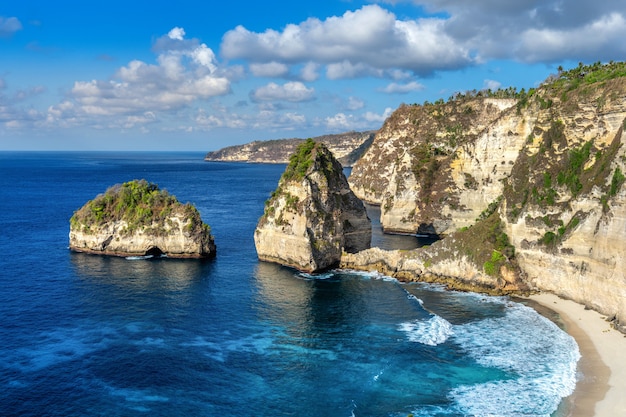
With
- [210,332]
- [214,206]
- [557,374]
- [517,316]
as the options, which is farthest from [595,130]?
[214,206]

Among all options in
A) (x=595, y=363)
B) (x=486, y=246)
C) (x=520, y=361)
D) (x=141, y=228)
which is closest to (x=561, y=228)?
(x=486, y=246)

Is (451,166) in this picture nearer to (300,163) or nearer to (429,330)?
(300,163)

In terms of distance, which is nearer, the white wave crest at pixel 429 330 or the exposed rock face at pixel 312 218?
the white wave crest at pixel 429 330

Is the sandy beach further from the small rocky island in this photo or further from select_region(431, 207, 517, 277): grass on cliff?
the small rocky island

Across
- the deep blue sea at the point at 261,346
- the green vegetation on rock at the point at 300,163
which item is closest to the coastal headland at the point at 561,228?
the deep blue sea at the point at 261,346

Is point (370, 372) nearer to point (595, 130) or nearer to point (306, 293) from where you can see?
point (306, 293)

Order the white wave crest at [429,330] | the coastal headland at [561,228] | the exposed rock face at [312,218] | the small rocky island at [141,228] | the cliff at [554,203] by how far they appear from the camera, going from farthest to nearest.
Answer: the small rocky island at [141,228], the exposed rock face at [312,218], the cliff at [554,203], the white wave crest at [429,330], the coastal headland at [561,228]

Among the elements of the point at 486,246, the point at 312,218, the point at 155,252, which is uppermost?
the point at 312,218

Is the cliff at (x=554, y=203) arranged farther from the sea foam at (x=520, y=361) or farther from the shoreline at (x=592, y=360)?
the sea foam at (x=520, y=361)
